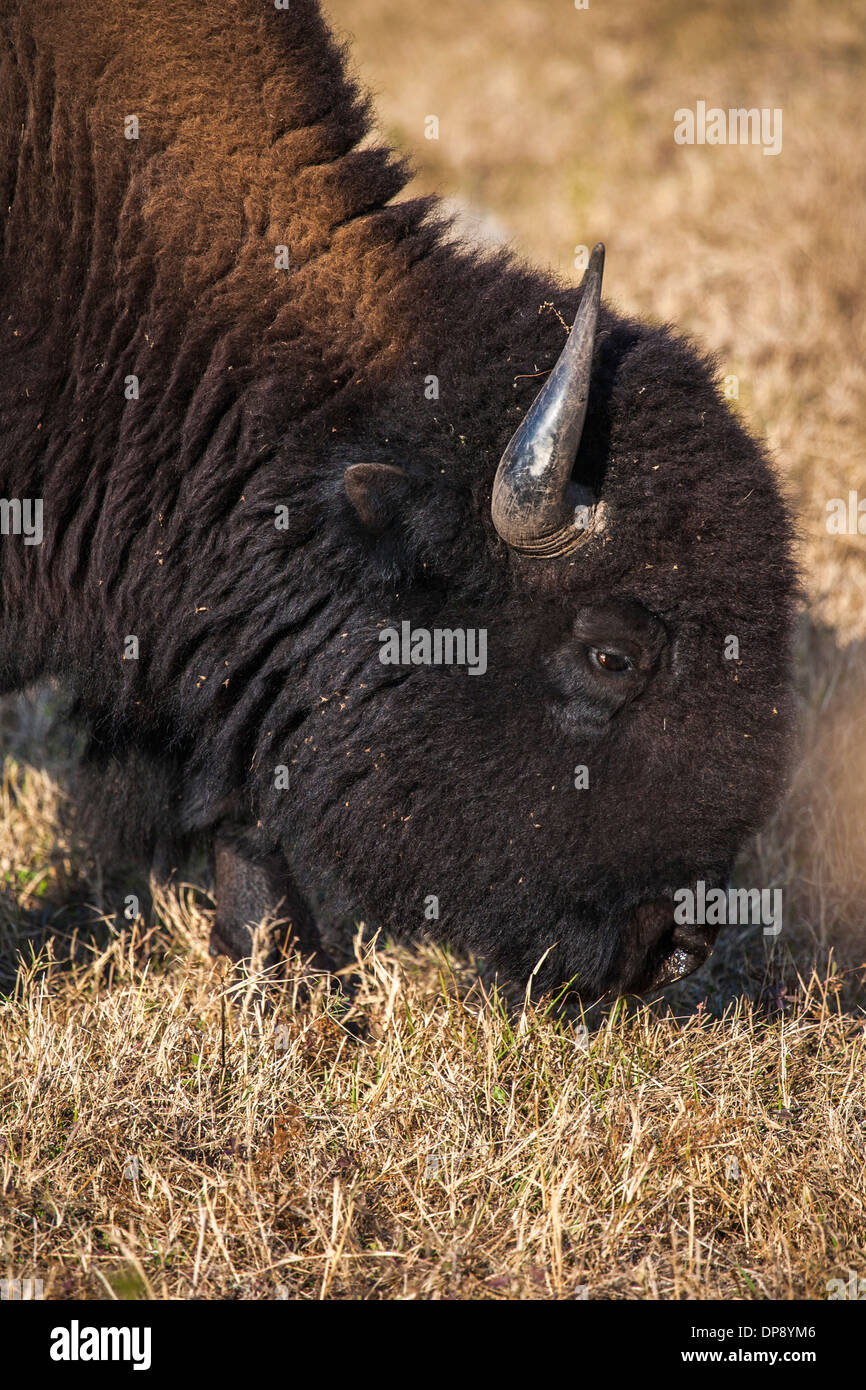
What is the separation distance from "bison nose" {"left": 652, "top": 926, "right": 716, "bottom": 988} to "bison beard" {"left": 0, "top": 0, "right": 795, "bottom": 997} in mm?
10

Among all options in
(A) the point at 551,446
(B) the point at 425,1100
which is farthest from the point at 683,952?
(A) the point at 551,446

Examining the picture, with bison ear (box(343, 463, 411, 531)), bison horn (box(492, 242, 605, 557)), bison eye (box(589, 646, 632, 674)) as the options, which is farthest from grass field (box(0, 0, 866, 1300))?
bison ear (box(343, 463, 411, 531))

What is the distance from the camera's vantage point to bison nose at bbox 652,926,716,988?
3568 mm

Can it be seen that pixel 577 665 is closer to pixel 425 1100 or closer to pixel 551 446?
pixel 551 446

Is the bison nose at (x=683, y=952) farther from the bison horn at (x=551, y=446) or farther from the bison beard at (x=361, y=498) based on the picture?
the bison horn at (x=551, y=446)

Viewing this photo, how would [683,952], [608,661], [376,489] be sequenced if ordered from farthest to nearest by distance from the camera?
[683,952], [608,661], [376,489]

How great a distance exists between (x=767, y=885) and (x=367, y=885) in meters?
2.02

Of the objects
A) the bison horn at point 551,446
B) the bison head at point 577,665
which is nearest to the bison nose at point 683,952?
the bison head at point 577,665

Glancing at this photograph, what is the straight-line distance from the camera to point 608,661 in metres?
3.36

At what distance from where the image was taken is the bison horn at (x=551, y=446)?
3.01m

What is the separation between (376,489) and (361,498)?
0.05m

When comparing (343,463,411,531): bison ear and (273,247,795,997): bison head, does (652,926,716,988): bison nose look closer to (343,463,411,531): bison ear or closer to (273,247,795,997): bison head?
(273,247,795,997): bison head
